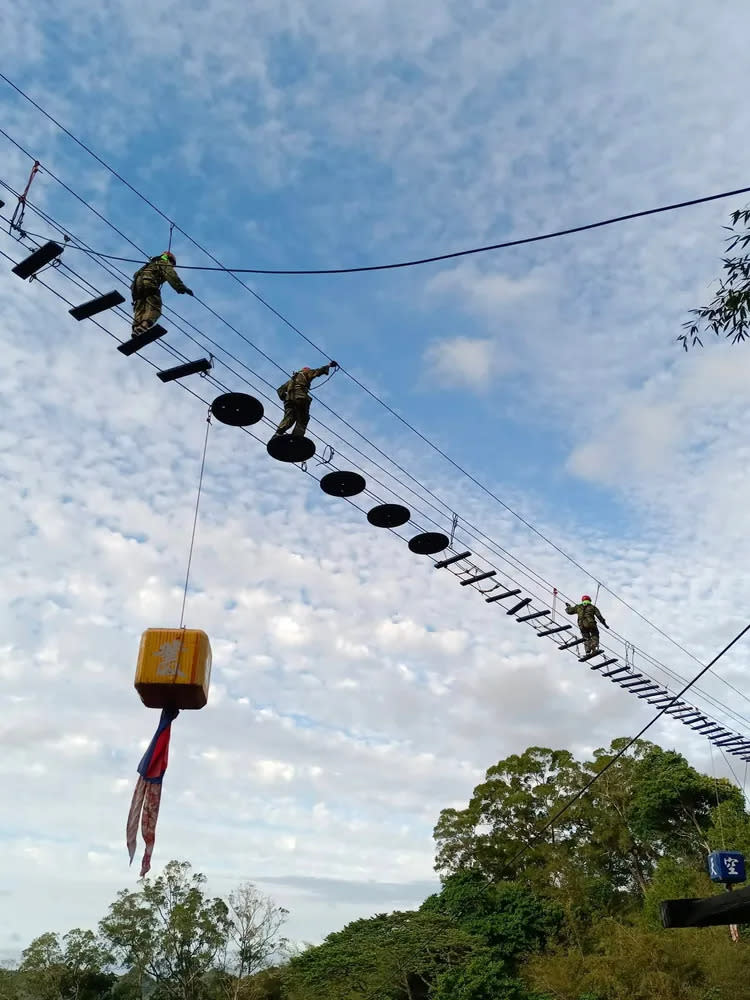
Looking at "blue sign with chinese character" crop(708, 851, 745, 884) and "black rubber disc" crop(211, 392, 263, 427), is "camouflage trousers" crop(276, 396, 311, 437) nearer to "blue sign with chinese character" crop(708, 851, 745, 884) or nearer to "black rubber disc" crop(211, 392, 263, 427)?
"black rubber disc" crop(211, 392, 263, 427)

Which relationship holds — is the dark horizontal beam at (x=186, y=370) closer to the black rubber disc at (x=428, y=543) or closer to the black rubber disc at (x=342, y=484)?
the black rubber disc at (x=342, y=484)

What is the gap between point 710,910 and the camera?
7914 mm

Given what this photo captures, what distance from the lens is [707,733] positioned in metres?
22.4

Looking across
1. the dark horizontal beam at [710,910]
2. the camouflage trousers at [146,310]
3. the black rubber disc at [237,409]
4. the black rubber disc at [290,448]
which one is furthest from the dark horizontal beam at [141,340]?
the dark horizontal beam at [710,910]

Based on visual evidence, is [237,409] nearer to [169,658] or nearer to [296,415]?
[296,415]

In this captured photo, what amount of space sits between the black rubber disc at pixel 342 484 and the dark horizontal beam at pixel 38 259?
453 centimetres

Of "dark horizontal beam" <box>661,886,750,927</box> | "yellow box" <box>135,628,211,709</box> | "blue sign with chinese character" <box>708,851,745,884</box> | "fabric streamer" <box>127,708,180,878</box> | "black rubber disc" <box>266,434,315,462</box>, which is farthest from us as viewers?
"black rubber disc" <box>266,434,315,462</box>

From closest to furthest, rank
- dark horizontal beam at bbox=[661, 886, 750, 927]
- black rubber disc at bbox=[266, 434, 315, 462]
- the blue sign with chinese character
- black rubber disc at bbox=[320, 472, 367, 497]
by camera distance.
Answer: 1. dark horizontal beam at bbox=[661, 886, 750, 927]
2. the blue sign with chinese character
3. black rubber disc at bbox=[266, 434, 315, 462]
4. black rubber disc at bbox=[320, 472, 367, 497]

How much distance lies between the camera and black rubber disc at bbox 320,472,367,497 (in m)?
11.7

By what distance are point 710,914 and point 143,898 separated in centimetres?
4302

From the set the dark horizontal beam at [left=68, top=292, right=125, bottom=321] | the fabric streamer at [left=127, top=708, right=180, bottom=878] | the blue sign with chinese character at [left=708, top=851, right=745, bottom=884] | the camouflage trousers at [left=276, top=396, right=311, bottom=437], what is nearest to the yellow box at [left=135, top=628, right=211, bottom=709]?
the fabric streamer at [left=127, top=708, right=180, bottom=878]

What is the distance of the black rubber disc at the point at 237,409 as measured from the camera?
32.7ft

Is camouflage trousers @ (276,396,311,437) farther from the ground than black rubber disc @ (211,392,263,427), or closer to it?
farther from the ground

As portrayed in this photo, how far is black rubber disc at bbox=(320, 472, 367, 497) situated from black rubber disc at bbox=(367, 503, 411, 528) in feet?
1.90
